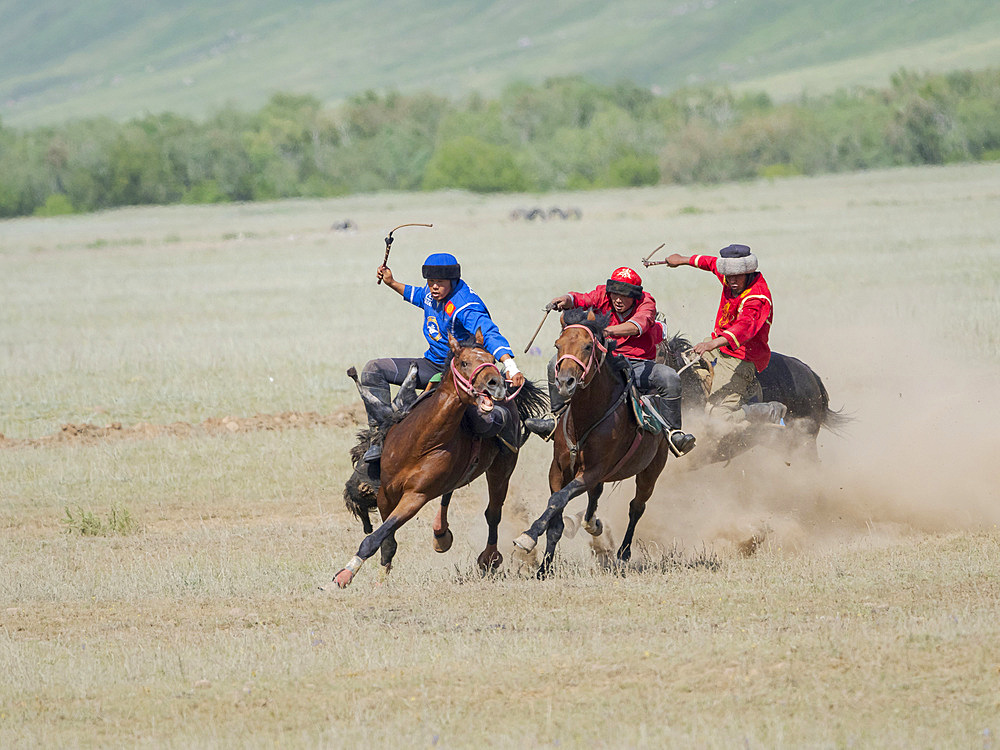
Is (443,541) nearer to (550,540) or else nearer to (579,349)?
(550,540)

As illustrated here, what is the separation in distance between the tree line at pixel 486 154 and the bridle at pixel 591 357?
4014 inches

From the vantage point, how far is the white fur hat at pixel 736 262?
477 inches

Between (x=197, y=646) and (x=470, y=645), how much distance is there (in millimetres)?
1709

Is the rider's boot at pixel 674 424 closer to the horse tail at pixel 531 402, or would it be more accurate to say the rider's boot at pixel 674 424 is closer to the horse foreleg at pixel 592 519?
the horse foreleg at pixel 592 519

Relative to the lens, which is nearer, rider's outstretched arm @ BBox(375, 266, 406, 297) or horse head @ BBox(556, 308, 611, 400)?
horse head @ BBox(556, 308, 611, 400)

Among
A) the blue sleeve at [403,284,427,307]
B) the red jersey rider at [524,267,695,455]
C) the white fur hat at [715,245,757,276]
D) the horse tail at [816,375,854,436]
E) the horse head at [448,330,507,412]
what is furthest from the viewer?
the horse tail at [816,375,854,436]

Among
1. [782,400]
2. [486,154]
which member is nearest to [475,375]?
[782,400]

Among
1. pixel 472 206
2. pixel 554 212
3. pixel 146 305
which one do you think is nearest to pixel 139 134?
pixel 472 206

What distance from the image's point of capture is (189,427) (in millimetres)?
18609

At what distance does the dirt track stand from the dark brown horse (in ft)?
24.7

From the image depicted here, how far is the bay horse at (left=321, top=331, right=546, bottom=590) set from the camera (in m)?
9.77

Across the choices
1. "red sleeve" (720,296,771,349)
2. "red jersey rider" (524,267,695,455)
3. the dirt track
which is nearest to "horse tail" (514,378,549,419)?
"red jersey rider" (524,267,695,455)

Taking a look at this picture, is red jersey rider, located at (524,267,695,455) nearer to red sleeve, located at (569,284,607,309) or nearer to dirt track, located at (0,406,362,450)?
red sleeve, located at (569,284,607,309)

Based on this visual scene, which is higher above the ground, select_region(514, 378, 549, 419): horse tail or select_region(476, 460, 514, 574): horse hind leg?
select_region(514, 378, 549, 419): horse tail
